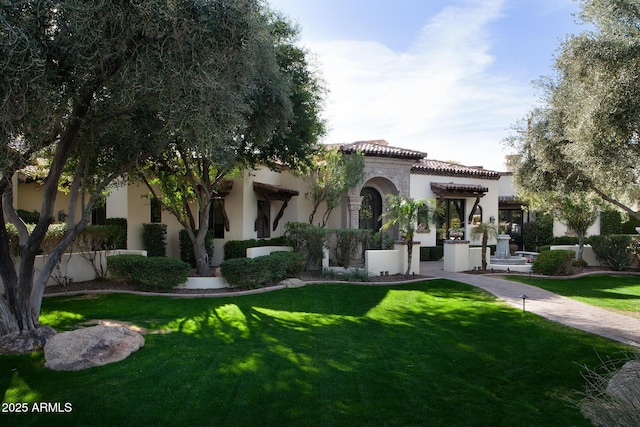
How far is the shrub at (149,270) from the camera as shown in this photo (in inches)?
454

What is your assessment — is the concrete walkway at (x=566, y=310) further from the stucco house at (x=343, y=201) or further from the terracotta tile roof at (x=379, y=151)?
the terracotta tile roof at (x=379, y=151)

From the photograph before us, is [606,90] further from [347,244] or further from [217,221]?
[217,221]

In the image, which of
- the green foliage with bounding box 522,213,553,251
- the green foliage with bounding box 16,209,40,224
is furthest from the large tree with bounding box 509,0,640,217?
the green foliage with bounding box 16,209,40,224

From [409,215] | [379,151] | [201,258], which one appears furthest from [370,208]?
[201,258]

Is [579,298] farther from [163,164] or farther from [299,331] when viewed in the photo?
[163,164]

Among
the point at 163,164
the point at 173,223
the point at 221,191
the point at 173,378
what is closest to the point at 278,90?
the point at 163,164

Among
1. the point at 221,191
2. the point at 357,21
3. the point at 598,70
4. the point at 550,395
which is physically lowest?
the point at 550,395

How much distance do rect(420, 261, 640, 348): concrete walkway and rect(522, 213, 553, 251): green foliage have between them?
1197 centimetres

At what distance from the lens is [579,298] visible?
37.6 feet

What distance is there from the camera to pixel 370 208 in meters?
20.8

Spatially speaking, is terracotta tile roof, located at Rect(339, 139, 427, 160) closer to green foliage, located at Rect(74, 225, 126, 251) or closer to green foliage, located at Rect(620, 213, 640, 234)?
green foliage, located at Rect(74, 225, 126, 251)

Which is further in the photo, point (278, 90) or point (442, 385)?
point (278, 90)

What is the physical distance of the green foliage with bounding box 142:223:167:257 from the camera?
51.5 feet

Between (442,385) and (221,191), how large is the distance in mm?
12985
